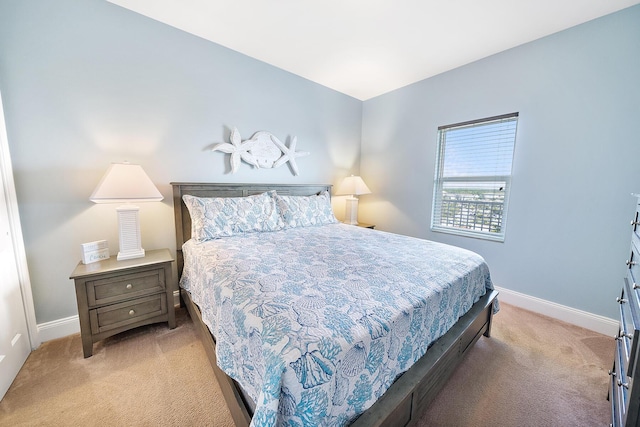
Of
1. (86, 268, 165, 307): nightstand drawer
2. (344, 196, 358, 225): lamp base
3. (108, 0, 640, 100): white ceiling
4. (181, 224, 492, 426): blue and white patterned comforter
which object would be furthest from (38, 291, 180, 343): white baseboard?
(344, 196, 358, 225): lamp base

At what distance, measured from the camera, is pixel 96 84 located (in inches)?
75.1

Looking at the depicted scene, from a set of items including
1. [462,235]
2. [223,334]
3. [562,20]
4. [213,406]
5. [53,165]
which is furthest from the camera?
[462,235]

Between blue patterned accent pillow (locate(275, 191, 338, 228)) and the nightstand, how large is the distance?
1163 mm

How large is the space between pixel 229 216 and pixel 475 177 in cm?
272

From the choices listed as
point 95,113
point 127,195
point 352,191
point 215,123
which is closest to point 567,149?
point 352,191

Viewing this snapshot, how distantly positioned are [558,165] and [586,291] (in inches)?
45.4

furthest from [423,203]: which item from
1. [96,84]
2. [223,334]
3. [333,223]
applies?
[96,84]

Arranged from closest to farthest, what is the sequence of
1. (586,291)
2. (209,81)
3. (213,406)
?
(213,406) → (586,291) → (209,81)

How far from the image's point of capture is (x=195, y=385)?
1.49m

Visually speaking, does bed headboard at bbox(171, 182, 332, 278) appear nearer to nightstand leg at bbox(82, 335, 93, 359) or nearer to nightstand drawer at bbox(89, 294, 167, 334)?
nightstand drawer at bbox(89, 294, 167, 334)

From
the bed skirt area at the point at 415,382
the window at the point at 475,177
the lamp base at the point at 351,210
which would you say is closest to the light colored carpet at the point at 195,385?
the bed skirt area at the point at 415,382

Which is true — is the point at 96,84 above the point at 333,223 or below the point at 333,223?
above

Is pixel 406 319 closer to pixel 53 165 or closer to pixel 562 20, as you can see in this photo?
pixel 53 165

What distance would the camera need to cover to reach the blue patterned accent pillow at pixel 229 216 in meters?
2.11
